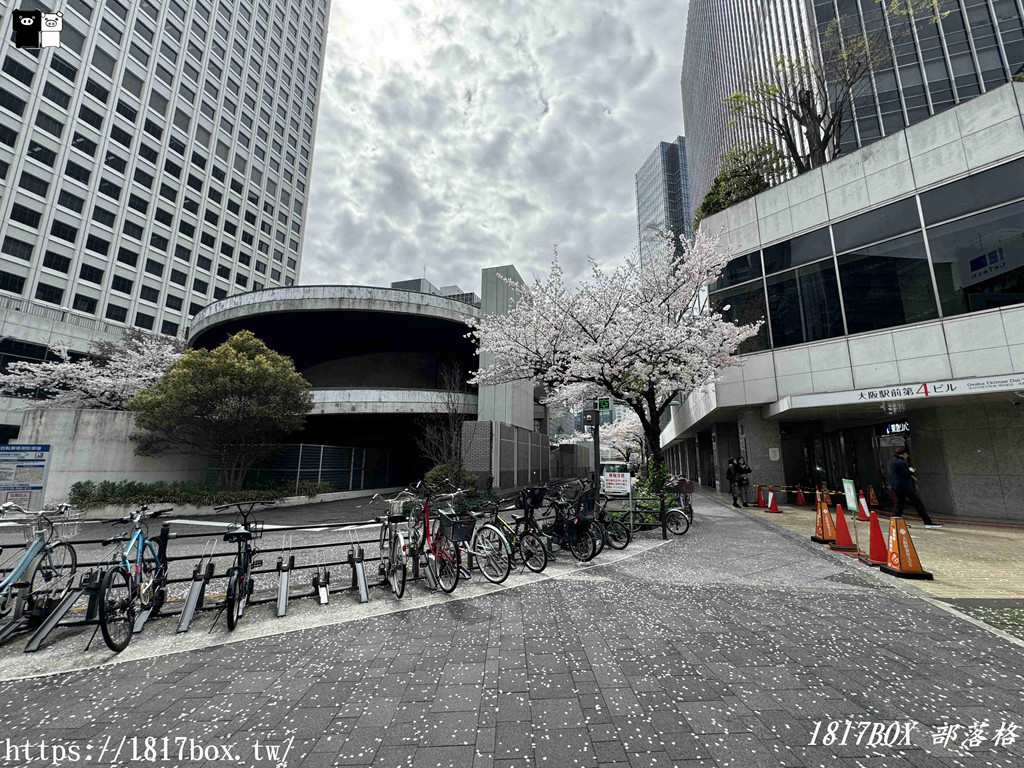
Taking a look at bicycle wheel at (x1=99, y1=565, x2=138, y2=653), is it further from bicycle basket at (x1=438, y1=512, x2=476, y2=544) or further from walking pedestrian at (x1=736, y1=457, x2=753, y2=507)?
walking pedestrian at (x1=736, y1=457, x2=753, y2=507)

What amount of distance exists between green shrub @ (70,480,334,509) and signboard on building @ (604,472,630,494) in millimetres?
13655

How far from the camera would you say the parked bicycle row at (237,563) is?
14.6ft

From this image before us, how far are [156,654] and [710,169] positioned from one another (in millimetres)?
57300

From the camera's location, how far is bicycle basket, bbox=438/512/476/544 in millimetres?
5914

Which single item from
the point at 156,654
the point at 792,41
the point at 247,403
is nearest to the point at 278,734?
the point at 156,654

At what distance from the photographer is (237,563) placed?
488cm

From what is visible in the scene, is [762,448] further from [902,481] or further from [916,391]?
[902,481]

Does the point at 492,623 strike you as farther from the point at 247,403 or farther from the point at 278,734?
the point at 247,403

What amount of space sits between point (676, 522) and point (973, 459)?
372 inches

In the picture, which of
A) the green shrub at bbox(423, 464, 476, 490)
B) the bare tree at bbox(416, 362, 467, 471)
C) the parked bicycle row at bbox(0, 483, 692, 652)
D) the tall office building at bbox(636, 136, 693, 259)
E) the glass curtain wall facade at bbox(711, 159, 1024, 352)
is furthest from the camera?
the tall office building at bbox(636, 136, 693, 259)

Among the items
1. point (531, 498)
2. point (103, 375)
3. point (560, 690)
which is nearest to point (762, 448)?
point (531, 498)

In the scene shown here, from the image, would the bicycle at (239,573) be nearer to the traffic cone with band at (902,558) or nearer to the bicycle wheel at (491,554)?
the bicycle wheel at (491,554)

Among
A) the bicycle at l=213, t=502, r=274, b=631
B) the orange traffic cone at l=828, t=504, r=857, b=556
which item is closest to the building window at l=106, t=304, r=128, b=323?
the bicycle at l=213, t=502, r=274, b=631

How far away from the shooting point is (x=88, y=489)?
14570 millimetres
